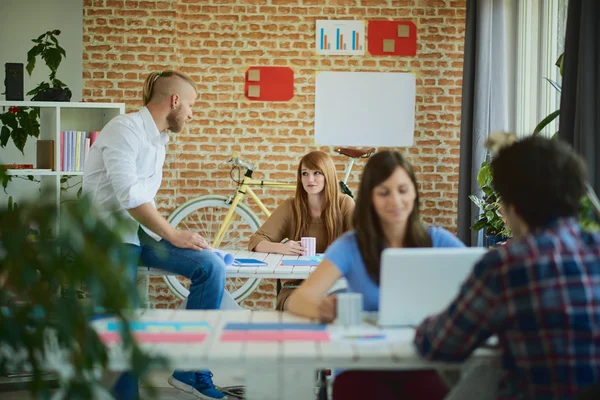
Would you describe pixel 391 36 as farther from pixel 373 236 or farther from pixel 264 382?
pixel 264 382

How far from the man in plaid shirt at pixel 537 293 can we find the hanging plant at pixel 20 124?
394cm

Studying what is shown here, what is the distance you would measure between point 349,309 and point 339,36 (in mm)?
4181

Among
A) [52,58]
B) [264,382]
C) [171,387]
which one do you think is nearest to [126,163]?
[171,387]

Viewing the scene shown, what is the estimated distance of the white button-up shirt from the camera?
3572 mm

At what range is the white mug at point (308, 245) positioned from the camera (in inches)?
152

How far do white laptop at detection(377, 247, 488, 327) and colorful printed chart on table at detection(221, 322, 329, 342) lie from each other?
206 mm

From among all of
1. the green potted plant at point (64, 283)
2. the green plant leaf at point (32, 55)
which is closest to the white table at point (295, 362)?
the green potted plant at point (64, 283)

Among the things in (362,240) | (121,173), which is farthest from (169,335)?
(121,173)

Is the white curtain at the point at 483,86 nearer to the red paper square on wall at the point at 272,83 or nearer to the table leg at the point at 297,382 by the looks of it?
the red paper square on wall at the point at 272,83

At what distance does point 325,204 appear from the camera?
159 inches

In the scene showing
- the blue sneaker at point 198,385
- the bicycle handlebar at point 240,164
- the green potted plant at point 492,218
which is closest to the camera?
the blue sneaker at point 198,385

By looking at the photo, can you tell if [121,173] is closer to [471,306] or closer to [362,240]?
[362,240]

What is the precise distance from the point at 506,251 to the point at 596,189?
6.23ft

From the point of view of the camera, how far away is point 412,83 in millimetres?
6039
